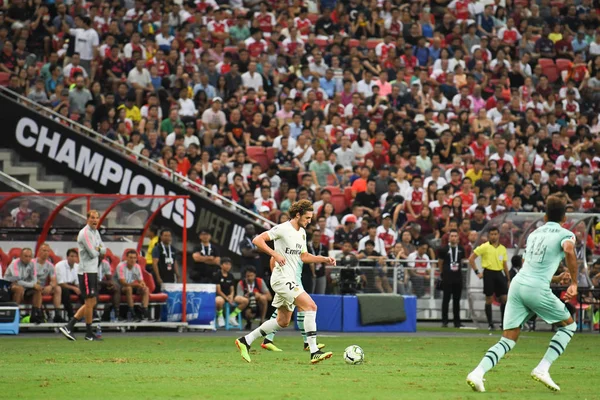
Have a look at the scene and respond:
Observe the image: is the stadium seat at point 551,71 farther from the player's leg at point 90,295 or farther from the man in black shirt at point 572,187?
the player's leg at point 90,295

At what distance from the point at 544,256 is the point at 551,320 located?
667 mm

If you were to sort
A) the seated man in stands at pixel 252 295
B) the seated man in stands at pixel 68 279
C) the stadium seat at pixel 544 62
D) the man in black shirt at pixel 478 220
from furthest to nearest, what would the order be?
the stadium seat at pixel 544 62 → the man in black shirt at pixel 478 220 → the seated man in stands at pixel 252 295 → the seated man in stands at pixel 68 279

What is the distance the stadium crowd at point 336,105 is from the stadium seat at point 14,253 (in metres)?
4.07

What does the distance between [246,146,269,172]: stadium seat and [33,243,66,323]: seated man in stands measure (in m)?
7.64

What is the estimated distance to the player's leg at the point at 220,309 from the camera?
24250 mm

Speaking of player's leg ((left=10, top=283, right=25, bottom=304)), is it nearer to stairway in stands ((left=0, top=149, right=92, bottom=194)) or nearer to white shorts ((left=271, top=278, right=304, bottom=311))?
stairway in stands ((left=0, top=149, right=92, bottom=194))

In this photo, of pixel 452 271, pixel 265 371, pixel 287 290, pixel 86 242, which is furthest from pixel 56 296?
pixel 265 371

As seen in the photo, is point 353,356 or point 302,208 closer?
point 353,356

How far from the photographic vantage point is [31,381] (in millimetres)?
12023

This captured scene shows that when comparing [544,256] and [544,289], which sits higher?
[544,256]

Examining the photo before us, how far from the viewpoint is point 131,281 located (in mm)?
23156

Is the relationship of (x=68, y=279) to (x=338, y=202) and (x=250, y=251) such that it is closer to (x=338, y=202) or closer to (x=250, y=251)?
(x=250, y=251)

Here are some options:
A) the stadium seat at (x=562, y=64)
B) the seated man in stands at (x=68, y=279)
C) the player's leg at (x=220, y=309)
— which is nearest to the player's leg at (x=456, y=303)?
the player's leg at (x=220, y=309)

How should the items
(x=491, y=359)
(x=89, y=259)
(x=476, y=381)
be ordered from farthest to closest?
(x=89, y=259)
(x=491, y=359)
(x=476, y=381)
